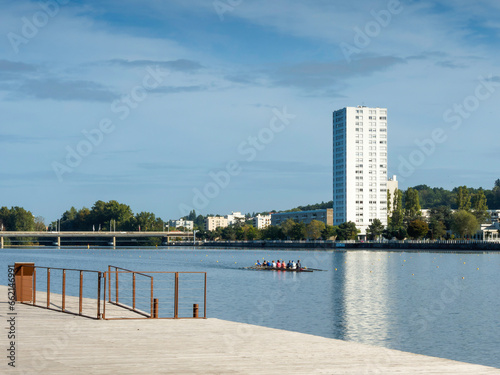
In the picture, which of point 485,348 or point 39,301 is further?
point 485,348

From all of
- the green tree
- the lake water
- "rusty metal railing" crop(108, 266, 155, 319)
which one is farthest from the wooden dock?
the green tree

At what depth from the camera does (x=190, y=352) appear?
14.9 m

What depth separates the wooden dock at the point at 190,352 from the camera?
42.7ft

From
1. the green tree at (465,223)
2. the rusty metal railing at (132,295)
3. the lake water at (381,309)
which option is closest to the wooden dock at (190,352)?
the lake water at (381,309)

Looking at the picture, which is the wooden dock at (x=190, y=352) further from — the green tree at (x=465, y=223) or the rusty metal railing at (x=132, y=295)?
the green tree at (x=465, y=223)

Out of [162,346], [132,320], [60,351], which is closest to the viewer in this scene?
[60,351]

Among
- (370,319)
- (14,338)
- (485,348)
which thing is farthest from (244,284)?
(14,338)

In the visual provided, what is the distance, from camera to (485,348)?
3066 centimetres

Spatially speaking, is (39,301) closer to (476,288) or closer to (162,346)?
(162,346)

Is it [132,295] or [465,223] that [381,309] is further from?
[465,223]

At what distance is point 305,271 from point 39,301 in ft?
223

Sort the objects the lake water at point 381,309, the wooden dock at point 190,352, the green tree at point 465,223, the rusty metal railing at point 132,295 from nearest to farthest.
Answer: the wooden dock at point 190,352 → the rusty metal railing at point 132,295 → the lake water at point 381,309 → the green tree at point 465,223

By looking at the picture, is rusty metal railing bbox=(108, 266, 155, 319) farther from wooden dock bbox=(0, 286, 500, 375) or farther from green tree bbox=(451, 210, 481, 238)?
green tree bbox=(451, 210, 481, 238)

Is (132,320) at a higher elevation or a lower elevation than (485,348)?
higher
